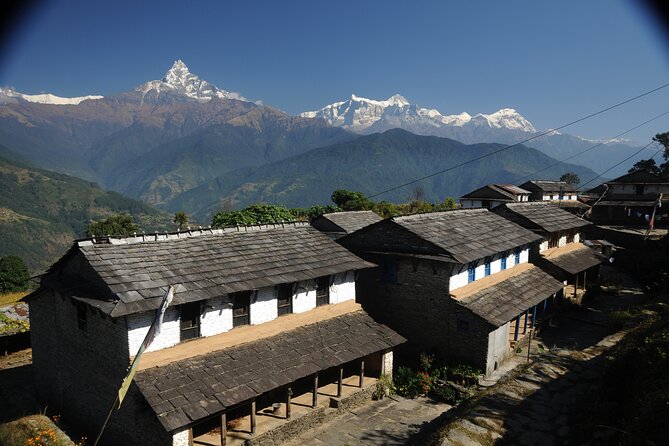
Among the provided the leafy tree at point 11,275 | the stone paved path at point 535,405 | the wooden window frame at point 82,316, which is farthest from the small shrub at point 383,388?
the leafy tree at point 11,275

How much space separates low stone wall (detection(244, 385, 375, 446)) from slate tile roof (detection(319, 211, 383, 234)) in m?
16.6

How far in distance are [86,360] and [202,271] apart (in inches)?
198

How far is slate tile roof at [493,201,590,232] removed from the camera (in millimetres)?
32375

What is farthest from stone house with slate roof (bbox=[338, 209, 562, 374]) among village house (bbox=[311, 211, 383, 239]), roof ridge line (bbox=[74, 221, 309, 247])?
village house (bbox=[311, 211, 383, 239])

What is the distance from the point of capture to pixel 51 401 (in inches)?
712

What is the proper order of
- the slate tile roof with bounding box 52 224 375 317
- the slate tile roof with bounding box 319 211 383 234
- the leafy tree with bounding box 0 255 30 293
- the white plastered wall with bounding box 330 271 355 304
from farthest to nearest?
the leafy tree with bounding box 0 255 30 293, the slate tile roof with bounding box 319 211 383 234, the white plastered wall with bounding box 330 271 355 304, the slate tile roof with bounding box 52 224 375 317

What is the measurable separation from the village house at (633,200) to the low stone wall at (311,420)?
176 ft

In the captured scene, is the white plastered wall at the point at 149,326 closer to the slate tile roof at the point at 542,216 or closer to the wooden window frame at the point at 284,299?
the wooden window frame at the point at 284,299

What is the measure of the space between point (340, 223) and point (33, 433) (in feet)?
79.7

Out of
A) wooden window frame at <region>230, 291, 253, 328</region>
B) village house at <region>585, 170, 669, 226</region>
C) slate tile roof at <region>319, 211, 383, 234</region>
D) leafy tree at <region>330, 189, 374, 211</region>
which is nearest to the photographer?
wooden window frame at <region>230, 291, 253, 328</region>

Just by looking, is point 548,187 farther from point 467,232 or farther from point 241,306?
point 241,306

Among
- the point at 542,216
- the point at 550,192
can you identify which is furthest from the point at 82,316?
the point at 550,192

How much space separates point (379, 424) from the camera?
17.3m

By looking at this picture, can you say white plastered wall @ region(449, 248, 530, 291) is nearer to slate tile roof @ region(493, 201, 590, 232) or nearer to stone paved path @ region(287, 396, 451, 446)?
slate tile roof @ region(493, 201, 590, 232)
